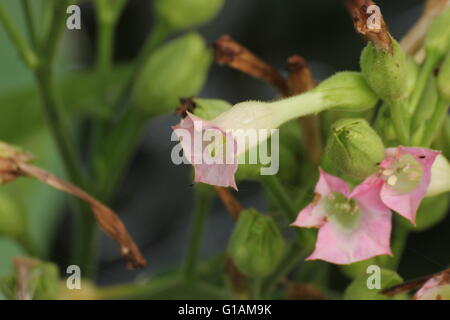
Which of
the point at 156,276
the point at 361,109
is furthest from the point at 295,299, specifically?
the point at 156,276

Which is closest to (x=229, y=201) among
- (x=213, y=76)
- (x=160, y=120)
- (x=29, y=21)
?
(x=29, y=21)

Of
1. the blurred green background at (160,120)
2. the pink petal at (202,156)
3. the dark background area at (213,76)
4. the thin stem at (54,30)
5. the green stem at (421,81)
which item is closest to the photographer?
the pink petal at (202,156)

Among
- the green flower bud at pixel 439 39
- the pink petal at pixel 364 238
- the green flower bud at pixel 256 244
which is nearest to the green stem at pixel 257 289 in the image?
the green flower bud at pixel 256 244

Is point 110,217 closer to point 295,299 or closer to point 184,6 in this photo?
point 295,299

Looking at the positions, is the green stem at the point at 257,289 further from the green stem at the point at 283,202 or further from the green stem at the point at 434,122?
the green stem at the point at 434,122

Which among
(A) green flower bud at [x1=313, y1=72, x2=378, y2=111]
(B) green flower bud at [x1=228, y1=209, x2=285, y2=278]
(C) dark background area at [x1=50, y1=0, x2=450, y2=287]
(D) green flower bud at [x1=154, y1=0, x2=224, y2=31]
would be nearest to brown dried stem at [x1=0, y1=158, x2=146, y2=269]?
(B) green flower bud at [x1=228, y1=209, x2=285, y2=278]

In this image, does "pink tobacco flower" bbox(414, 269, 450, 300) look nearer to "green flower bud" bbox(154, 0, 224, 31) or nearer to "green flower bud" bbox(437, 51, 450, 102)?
"green flower bud" bbox(437, 51, 450, 102)
